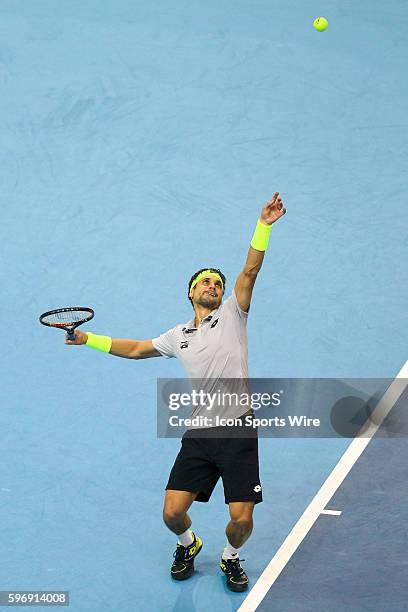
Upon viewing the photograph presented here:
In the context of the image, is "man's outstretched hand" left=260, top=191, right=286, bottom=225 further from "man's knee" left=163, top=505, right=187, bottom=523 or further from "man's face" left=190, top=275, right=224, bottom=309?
"man's knee" left=163, top=505, right=187, bottom=523

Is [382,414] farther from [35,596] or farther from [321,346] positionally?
[35,596]

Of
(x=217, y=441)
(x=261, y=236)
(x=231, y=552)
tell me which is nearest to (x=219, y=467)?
(x=217, y=441)

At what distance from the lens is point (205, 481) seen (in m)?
8.74

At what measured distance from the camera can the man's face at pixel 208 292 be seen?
8.98 m

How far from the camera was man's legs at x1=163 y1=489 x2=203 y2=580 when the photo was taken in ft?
28.4

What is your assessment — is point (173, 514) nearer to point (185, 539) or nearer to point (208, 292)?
point (185, 539)

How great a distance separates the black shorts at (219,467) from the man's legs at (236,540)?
74mm

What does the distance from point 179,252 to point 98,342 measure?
390 centimetres

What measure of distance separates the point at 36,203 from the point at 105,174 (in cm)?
95

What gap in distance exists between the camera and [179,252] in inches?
501

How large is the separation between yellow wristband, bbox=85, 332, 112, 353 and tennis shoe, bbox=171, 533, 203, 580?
64.6 inches

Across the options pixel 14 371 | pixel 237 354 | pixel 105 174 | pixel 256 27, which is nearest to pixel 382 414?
pixel 237 354

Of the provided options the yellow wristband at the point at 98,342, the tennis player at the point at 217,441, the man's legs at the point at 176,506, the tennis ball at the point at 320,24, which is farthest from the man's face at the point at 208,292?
the tennis ball at the point at 320,24

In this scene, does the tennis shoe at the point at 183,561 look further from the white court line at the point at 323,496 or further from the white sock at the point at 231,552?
the white court line at the point at 323,496
